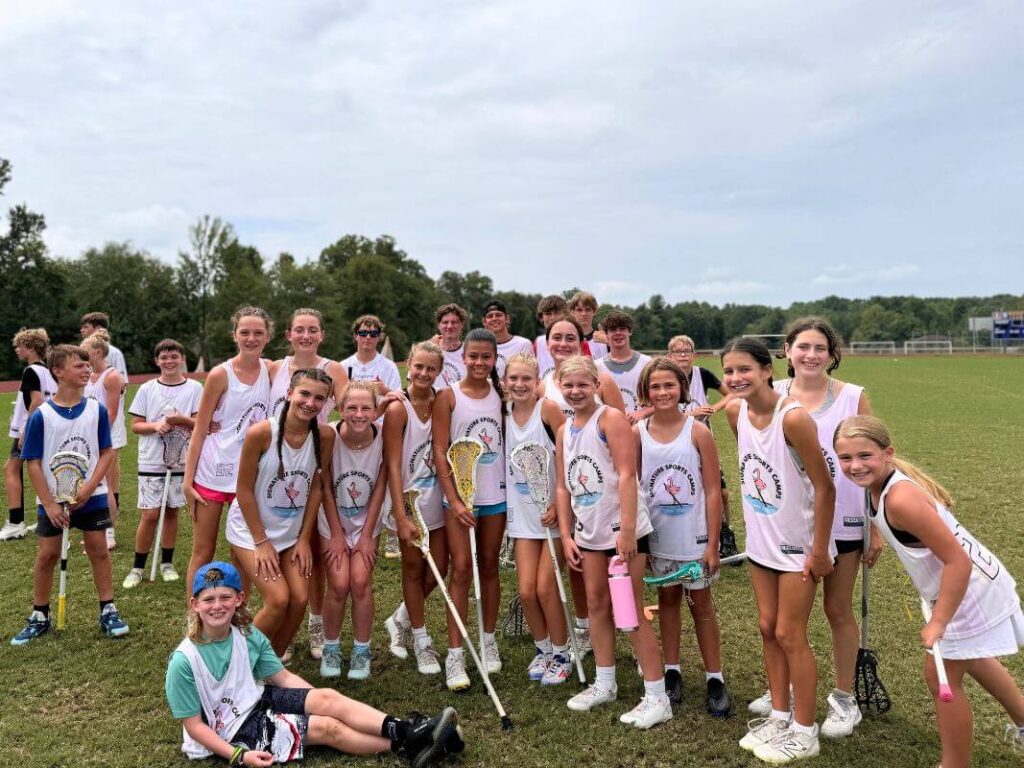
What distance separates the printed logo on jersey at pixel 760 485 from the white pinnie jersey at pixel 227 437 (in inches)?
127

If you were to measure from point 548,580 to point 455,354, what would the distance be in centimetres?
354

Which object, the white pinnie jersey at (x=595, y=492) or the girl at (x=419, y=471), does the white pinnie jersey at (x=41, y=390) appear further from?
the white pinnie jersey at (x=595, y=492)

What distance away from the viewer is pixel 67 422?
5.33 meters

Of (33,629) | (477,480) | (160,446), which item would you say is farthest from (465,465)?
(160,446)

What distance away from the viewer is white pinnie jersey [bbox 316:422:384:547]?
181 inches

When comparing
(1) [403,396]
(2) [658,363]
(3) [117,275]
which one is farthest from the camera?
(3) [117,275]

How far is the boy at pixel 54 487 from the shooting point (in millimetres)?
5164

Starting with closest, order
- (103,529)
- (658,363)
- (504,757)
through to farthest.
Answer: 1. (504,757)
2. (658,363)
3. (103,529)

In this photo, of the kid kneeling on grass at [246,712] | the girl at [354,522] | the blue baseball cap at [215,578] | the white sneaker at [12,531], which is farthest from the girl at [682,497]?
the white sneaker at [12,531]

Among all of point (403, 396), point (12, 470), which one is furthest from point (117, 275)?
point (403, 396)

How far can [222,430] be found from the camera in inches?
194

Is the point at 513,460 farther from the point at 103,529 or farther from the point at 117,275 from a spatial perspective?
the point at 117,275

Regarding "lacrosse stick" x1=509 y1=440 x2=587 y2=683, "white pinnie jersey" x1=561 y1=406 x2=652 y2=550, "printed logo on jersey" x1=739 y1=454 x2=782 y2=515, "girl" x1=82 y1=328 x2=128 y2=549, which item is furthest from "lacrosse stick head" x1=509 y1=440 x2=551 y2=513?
"girl" x1=82 y1=328 x2=128 y2=549

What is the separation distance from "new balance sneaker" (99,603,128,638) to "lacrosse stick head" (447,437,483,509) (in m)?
2.84
